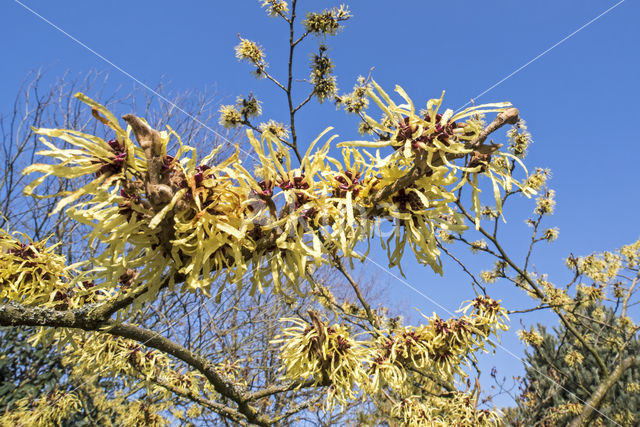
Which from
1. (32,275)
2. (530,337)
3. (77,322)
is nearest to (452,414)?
(530,337)

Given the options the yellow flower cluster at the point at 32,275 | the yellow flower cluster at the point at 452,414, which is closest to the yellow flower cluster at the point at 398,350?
the yellow flower cluster at the point at 452,414

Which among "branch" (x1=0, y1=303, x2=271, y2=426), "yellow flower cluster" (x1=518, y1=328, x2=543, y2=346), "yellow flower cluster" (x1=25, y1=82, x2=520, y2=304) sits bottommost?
"branch" (x1=0, y1=303, x2=271, y2=426)

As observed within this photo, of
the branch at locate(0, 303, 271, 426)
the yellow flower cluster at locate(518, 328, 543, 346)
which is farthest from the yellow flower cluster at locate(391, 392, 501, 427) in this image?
the yellow flower cluster at locate(518, 328, 543, 346)

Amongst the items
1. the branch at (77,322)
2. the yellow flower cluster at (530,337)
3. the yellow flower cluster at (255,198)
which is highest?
the yellow flower cluster at (530,337)

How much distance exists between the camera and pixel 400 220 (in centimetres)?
87

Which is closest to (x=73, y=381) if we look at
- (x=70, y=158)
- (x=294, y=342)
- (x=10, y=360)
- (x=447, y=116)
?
(x=10, y=360)

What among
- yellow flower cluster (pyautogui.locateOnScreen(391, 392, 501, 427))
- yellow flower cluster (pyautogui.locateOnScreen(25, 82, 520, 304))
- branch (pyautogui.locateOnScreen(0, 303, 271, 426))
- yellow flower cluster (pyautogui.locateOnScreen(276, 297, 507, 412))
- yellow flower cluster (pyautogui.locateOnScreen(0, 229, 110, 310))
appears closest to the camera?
yellow flower cluster (pyautogui.locateOnScreen(25, 82, 520, 304))

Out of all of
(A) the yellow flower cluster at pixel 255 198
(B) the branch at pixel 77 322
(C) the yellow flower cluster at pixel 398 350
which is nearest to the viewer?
(A) the yellow flower cluster at pixel 255 198

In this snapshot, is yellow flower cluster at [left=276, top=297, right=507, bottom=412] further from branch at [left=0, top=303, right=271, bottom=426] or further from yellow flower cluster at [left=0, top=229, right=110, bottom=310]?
yellow flower cluster at [left=0, top=229, right=110, bottom=310]

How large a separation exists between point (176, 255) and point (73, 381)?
6.40 metres

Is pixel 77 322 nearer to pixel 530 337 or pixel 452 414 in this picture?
pixel 452 414

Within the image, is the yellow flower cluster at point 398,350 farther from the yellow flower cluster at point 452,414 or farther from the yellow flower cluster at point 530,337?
the yellow flower cluster at point 530,337

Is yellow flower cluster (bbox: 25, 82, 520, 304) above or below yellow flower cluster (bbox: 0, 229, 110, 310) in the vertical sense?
above

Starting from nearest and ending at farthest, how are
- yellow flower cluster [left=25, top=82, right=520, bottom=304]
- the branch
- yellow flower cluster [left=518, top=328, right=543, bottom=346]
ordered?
yellow flower cluster [left=25, top=82, right=520, bottom=304]
the branch
yellow flower cluster [left=518, top=328, right=543, bottom=346]
